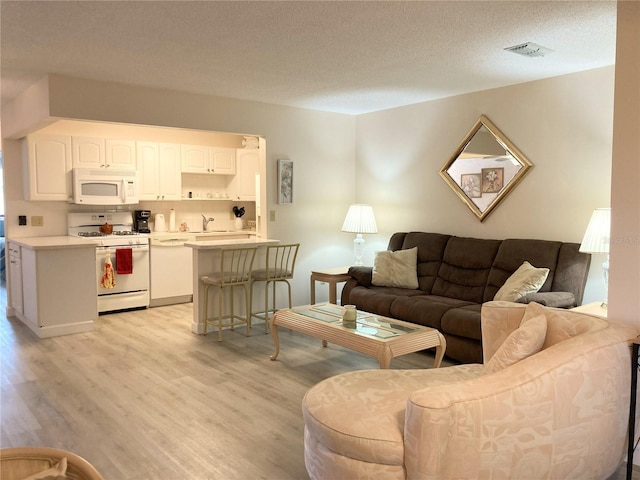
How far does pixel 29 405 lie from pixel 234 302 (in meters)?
2.40

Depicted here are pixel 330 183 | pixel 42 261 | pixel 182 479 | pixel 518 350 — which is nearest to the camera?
pixel 518 350

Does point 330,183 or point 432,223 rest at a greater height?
point 330,183

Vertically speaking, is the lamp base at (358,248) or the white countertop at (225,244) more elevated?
the white countertop at (225,244)

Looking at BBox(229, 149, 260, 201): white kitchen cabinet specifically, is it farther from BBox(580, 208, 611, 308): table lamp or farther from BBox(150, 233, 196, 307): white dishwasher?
BBox(580, 208, 611, 308): table lamp

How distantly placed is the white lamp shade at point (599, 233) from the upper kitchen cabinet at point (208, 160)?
4869mm

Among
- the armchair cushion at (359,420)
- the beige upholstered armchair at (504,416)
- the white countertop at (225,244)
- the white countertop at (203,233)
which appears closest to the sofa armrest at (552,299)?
the beige upholstered armchair at (504,416)

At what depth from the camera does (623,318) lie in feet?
8.84

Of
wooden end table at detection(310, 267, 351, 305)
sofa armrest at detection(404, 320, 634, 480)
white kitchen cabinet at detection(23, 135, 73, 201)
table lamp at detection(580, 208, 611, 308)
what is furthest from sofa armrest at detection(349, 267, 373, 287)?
white kitchen cabinet at detection(23, 135, 73, 201)

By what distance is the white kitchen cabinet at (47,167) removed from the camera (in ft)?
19.1

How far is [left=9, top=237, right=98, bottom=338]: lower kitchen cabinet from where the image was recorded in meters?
5.06

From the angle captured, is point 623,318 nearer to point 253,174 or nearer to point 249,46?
point 249,46

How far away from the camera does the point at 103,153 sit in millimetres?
6305

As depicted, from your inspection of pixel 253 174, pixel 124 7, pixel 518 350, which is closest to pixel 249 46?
pixel 124 7

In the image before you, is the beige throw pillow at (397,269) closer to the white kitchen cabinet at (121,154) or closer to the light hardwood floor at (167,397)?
the light hardwood floor at (167,397)
